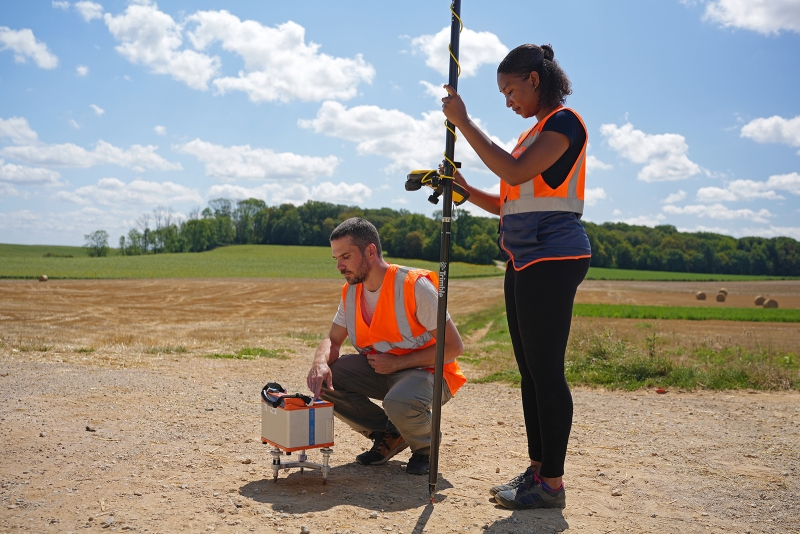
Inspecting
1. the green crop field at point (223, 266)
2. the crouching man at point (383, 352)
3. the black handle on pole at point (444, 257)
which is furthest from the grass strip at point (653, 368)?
the green crop field at point (223, 266)

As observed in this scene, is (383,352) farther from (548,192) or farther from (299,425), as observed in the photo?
(548,192)

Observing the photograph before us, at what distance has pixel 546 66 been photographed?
3.22m

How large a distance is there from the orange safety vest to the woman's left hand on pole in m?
1.19

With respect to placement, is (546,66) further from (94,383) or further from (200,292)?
(200,292)

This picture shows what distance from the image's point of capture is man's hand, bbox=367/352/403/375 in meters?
4.14

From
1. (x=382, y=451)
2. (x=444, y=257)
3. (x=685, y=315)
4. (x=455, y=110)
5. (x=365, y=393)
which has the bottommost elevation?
(x=685, y=315)

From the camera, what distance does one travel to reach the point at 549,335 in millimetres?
3150

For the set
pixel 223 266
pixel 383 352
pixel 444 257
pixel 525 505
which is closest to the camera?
pixel 525 505

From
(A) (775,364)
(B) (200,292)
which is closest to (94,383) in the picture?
(A) (775,364)

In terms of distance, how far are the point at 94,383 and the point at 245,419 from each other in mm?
2159

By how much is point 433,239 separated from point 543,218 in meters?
78.3

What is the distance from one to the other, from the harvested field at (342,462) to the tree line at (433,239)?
74.0 metres

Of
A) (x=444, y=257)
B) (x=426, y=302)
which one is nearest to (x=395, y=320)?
(x=426, y=302)

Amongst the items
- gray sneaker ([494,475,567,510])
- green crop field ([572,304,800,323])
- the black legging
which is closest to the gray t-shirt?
the black legging
